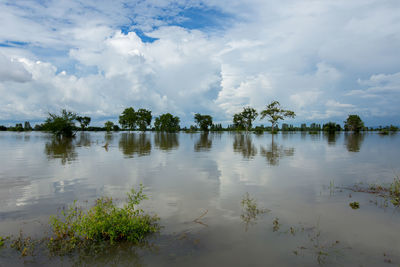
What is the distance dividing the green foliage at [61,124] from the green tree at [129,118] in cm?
6506

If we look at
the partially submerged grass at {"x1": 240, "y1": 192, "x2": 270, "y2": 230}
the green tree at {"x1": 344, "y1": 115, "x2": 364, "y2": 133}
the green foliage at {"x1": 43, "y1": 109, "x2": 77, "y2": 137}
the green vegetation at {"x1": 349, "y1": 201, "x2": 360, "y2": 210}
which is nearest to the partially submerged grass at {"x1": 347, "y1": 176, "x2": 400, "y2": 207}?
the green vegetation at {"x1": 349, "y1": 201, "x2": 360, "y2": 210}

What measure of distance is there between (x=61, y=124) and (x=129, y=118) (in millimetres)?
68304

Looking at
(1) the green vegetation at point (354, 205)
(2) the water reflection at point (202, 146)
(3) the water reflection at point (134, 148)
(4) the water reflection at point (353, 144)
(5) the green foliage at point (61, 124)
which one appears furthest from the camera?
(5) the green foliage at point (61, 124)

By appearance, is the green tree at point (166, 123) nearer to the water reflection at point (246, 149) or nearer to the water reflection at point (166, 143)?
the water reflection at point (166, 143)

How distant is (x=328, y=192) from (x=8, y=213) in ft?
41.0

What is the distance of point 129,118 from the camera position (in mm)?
124062

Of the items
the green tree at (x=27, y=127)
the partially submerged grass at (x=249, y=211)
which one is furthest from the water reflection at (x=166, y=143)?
the green tree at (x=27, y=127)

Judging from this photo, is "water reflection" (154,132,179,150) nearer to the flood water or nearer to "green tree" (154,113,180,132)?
the flood water

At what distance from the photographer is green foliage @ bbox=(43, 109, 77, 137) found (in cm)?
5567

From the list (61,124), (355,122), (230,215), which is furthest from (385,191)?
(355,122)

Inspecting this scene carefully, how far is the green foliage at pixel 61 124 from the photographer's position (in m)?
55.7

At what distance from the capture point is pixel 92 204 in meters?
8.90

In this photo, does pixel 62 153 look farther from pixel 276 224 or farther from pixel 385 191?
pixel 385 191

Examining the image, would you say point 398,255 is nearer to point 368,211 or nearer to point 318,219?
point 318,219
